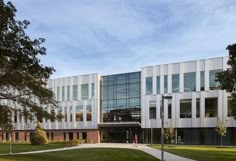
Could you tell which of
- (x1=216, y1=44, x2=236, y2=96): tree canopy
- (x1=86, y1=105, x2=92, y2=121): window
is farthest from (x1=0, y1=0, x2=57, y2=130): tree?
(x1=86, y1=105, x2=92, y2=121): window

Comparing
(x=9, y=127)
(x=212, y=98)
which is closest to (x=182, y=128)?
(x=212, y=98)

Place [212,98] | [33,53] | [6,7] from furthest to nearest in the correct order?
1. [212,98]
2. [33,53]
3. [6,7]

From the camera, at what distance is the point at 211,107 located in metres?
56.9

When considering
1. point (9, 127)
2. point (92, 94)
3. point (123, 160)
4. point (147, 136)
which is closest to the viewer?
point (9, 127)

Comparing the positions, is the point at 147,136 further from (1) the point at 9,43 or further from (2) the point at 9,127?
(1) the point at 9,43

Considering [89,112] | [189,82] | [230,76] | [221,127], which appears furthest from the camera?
[89,112]

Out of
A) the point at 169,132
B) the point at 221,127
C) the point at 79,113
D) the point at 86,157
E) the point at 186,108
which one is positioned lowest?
the point at 169,132

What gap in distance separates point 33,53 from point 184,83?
44.1 m

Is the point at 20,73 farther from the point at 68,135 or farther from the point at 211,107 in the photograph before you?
the point at 68,135

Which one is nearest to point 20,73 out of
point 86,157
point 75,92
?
point 86,157

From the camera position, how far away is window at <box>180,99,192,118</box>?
191ft

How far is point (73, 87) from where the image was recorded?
243 ft

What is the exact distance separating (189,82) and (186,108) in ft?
13.1

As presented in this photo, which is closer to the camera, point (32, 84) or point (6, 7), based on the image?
point (6, 7)
